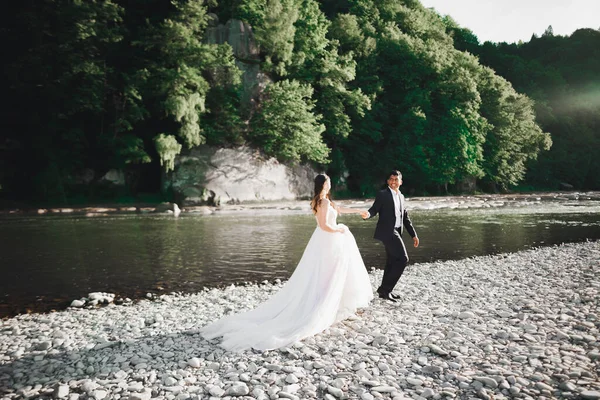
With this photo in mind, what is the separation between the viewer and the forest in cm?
3381

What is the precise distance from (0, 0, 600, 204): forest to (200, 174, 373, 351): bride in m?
30.2

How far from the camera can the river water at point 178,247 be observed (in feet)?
34.4

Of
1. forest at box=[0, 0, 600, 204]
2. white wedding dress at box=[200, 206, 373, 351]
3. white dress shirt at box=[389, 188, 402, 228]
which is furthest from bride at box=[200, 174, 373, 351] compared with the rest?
forest at box=[0, 0, 600, 204]

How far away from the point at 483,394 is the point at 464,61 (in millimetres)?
55002

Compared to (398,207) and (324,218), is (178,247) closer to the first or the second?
(398,207)

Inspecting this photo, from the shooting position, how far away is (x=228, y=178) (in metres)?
37.0

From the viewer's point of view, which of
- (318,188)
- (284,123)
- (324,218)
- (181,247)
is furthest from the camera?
(284,123)

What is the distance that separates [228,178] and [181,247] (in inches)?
852

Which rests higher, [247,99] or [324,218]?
[247,99]

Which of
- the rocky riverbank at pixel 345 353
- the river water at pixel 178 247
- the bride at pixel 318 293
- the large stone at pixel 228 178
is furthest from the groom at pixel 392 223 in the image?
the large stone at pixel 228 178

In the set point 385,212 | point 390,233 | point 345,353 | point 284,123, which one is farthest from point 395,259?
point 284,123

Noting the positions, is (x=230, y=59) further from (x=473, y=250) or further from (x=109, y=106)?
(x=473, y=250)

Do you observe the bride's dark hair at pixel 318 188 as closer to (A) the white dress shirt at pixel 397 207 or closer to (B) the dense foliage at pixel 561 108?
(A) the white dress shirt at pixel 397 207

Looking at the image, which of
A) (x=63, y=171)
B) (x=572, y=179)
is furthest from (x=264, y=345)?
(x=572, y=179)
